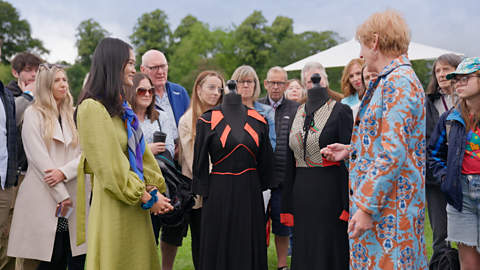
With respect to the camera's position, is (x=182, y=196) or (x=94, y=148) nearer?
(x=94, y=148)

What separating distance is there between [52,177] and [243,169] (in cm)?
173

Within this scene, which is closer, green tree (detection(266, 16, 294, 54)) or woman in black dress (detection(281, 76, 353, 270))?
woman in black dress (detection(281, 76, 353, 270))

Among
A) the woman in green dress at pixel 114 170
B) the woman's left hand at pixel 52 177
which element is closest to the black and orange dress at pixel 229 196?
the woman in green dress at pixel 114 170

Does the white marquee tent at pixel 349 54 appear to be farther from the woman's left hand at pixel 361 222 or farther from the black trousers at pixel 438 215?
the woman's left hand at pixel 361 222

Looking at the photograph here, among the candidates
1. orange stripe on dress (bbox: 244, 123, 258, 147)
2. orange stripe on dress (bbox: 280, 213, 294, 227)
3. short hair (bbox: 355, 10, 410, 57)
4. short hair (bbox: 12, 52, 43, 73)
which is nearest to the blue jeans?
orange stripe on dress (bbox: 280, 213, 294, 227)

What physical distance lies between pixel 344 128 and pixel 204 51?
159 ft

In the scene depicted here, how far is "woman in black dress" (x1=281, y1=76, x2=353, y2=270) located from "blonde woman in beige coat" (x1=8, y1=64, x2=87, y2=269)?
198 cm

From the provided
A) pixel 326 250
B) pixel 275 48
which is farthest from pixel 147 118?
pixel 275 48

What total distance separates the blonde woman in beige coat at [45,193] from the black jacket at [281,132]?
2169mm

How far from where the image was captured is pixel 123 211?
2848 mm

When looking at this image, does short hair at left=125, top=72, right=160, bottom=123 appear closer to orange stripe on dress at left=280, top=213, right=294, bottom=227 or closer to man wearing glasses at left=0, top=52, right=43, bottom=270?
man wearing glasses at left=0, top=52, right=43, bottom=270

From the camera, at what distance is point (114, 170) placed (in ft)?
8.87

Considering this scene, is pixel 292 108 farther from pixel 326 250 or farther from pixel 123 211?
pixel 123 211

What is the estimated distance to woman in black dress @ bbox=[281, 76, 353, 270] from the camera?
3244 millimetres
